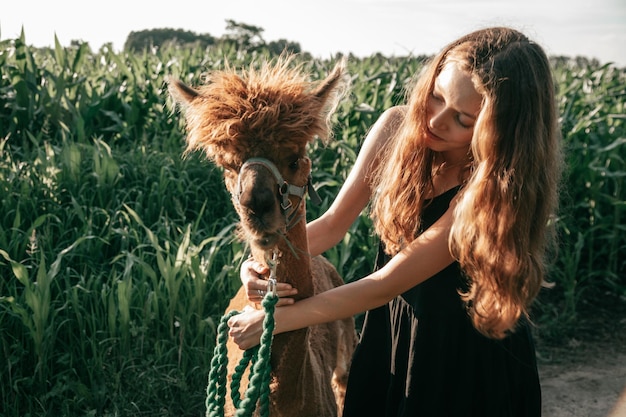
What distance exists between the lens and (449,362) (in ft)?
8.04

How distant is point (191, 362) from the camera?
3867 mm

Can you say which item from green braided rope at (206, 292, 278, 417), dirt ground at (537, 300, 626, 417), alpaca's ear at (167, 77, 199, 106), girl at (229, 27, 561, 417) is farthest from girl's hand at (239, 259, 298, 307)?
dirt ground at (537, 300, 626, 417)

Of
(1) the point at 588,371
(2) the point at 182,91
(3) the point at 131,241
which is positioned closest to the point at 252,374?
(2) the point at 182,91

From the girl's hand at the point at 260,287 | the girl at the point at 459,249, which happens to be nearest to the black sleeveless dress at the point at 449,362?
the girl at the point at 459,249

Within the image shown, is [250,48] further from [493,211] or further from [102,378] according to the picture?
[493,211]

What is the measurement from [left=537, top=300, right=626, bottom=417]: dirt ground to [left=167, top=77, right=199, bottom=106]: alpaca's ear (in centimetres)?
319

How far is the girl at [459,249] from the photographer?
2.26 meters

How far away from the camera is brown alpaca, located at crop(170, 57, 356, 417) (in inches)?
85.2

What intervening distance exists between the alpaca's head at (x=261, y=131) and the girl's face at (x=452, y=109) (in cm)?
41

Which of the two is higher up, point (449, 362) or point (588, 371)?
point (449, 362)

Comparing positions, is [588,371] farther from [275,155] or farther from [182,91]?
[182,91]

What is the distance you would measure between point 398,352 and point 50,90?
5171 mm

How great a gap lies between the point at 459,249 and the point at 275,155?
786 mm

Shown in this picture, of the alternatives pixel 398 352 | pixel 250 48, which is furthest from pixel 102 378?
pixel 250 48
